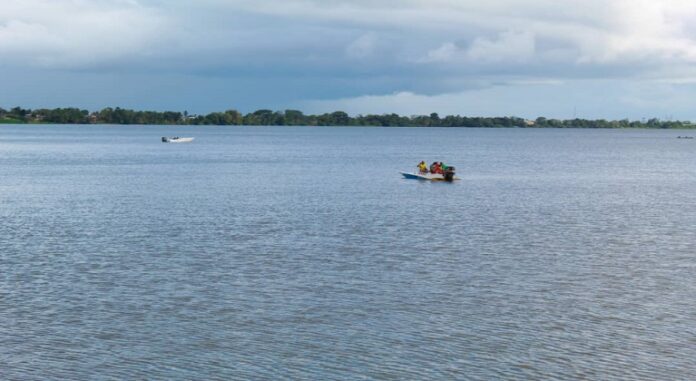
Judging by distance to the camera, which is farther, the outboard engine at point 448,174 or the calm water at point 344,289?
the outboard engine at point 448,174

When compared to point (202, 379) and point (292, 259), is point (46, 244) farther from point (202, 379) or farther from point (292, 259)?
point (202, 379)

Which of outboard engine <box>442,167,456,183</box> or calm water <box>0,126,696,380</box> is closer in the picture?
calm water <box>0,126,696,380</box>

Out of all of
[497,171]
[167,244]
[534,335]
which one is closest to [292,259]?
[167,244]

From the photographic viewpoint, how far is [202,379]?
22.4m

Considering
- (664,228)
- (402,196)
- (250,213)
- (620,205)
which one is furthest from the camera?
(402,196)

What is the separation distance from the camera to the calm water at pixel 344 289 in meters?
24.0

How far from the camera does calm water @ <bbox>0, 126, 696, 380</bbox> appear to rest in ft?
78.7

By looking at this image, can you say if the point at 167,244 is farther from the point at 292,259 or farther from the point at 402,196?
the point at 402,196

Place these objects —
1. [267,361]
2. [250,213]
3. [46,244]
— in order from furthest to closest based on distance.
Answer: [250,213]
[46,244]
[267,361]

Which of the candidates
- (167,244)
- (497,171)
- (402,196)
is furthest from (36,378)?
(497,171)

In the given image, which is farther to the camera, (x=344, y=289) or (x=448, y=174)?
(x=448, y=174)

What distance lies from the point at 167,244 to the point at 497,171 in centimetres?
7263

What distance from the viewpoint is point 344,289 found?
3275 cm

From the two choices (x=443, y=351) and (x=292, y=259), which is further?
(x=292, y=259)
